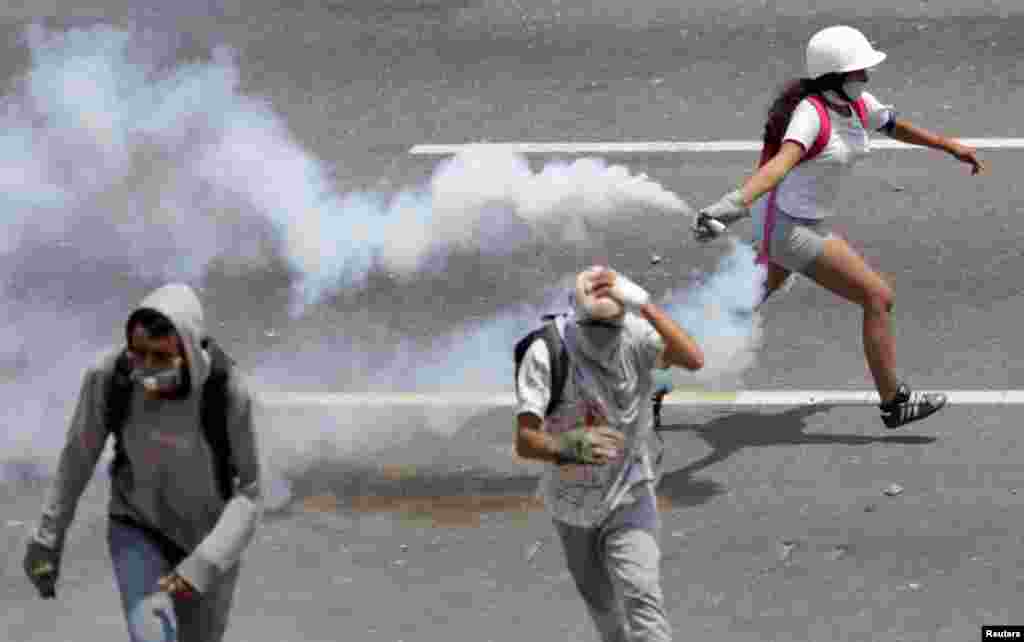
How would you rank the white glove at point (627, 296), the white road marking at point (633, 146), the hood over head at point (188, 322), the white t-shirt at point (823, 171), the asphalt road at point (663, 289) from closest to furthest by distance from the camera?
1. the hood over head at point (188, 322)
2. the white glove at point (627, 296)
3. the asphalt road at point (663, 289)
4. the white t-shirt at point (823, 171)
5. the white road marking at point (633, 146)

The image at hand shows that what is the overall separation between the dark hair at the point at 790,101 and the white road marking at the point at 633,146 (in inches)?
128

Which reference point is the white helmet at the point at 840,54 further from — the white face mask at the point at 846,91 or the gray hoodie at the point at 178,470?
the gray hoodie at the point at 178,470

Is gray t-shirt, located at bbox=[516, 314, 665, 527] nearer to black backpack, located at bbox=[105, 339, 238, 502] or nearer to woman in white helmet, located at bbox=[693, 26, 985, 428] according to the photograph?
black backpack, located at bbox=[105, 339, 238, 502]

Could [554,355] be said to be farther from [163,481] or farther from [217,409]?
[163,481]

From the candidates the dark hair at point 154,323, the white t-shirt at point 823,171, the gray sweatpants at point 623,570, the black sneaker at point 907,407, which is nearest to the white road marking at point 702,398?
the black sneaker at point 907,407

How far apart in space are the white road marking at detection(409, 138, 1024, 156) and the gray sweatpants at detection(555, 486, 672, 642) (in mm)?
6179

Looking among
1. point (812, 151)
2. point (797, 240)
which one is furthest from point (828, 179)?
point (797, 240)

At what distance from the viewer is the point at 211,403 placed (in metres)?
6.79

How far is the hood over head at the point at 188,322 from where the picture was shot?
663 cm

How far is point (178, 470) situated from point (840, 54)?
14.2 ft

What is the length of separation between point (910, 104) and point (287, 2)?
467cm

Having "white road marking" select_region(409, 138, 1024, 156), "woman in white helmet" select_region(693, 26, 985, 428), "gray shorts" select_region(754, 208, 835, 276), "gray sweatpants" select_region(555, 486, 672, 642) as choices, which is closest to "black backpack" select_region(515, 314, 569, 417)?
"gray sweatpants" select_region(555, 486, 672, 642)

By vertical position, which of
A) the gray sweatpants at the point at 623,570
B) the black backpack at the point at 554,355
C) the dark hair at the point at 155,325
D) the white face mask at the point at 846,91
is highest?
the white face mask at the point at 846,91

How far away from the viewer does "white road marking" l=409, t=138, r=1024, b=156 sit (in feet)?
43.8
